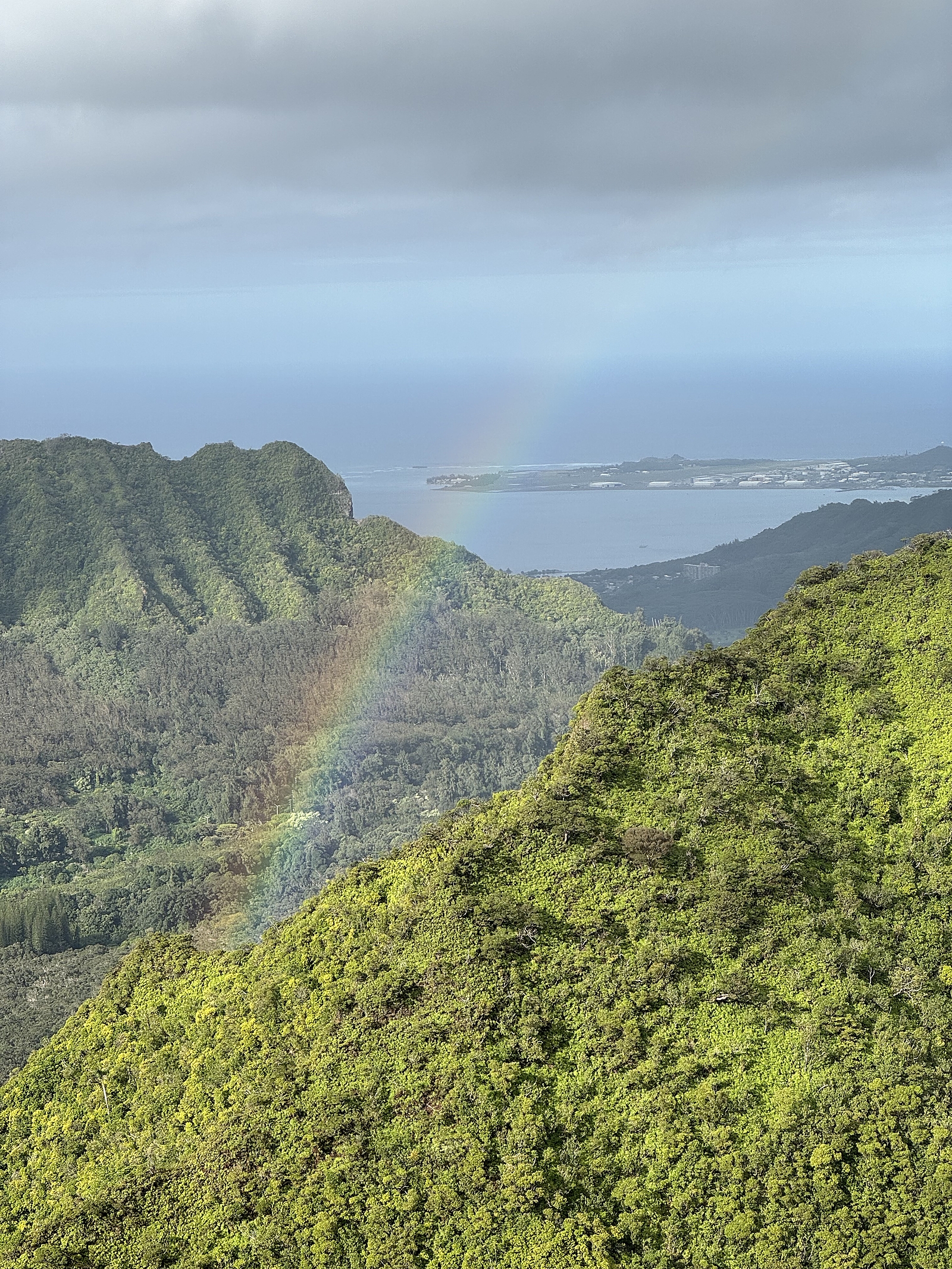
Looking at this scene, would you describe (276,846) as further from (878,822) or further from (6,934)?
(878,822)

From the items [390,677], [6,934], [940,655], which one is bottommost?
[6,934]

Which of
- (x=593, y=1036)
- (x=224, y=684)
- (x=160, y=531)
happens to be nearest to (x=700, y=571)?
(x=160, y=531)

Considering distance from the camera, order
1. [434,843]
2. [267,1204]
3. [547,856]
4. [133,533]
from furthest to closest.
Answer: [133,533] < [434,843] < [547,856] < [267,1204]

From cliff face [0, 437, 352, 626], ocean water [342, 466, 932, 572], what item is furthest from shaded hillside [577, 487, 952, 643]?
cliff face [0, 437, 352, 626]

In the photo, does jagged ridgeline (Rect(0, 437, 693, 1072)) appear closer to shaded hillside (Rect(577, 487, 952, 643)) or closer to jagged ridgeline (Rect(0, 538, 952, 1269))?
jagged ridgeline (Rect(0, 538, 952, 1269))

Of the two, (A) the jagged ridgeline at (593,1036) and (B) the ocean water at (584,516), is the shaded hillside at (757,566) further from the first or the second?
(A) the jagged ridgeline at (593,1036)

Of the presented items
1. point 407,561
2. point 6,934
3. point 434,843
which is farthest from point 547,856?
point 407,561
